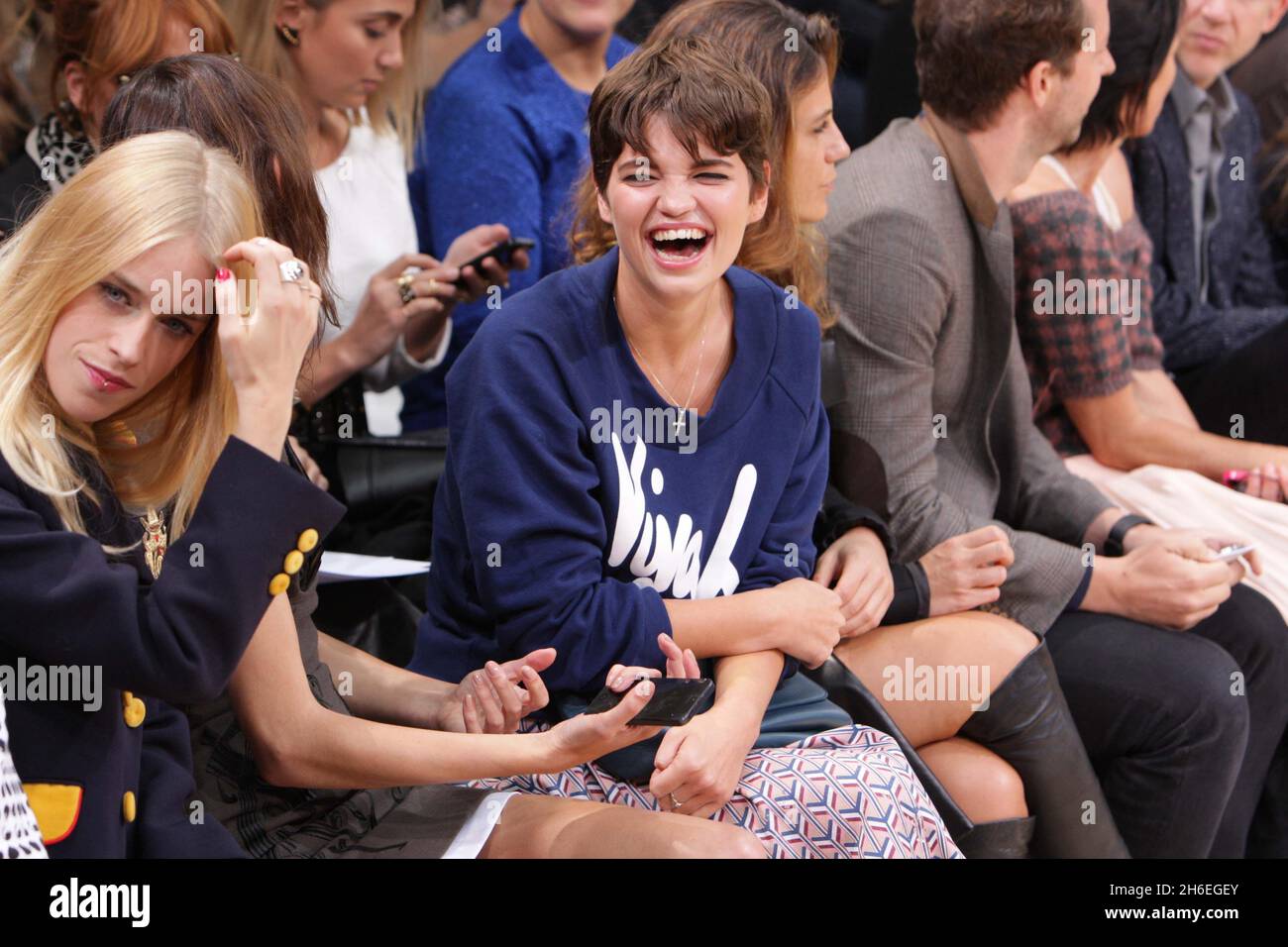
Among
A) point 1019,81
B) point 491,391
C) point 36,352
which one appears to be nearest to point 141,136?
point 36,352

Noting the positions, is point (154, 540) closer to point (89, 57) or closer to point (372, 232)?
point (89, 57)

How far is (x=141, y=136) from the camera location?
1.57m

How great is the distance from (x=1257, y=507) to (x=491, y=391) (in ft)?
4.90

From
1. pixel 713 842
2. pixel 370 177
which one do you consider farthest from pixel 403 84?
pixel 713 842

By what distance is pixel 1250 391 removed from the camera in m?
3.01

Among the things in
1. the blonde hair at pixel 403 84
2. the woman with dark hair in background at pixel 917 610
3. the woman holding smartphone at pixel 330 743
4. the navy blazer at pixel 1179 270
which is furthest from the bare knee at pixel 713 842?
the navy blazer at pixel 1179 270

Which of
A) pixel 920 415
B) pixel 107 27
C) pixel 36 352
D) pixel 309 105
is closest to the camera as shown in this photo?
pixel 36 352

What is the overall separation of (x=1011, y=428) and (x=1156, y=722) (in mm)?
504

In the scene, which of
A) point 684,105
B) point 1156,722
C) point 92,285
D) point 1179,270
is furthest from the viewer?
point 1179,270

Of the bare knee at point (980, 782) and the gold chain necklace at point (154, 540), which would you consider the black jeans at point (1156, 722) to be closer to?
the bare knee at point (980, 782)

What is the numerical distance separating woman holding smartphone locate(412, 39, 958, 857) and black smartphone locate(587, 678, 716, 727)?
76 millimetres
